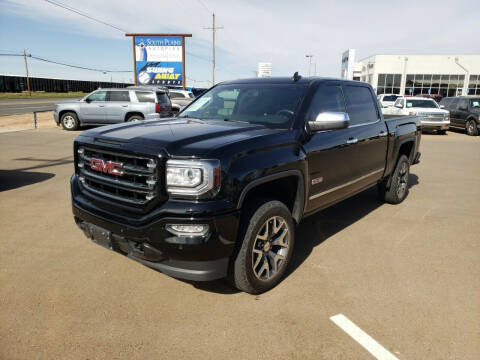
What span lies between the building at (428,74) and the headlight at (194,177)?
58.7 meters

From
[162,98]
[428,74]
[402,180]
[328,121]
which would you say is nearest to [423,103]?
[162,98]

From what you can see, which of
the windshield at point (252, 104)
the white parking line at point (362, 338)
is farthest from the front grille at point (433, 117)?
the white parking line at point (362, 338)

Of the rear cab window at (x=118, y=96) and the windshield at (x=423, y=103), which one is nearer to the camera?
the rear cab window at (x=118, y=96)

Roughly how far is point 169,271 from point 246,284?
67cm

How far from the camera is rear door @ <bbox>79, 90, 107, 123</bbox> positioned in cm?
1556

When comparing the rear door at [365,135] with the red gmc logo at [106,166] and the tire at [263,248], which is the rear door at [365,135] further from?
the red gmc logo at [106,166]

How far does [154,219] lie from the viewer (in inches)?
105

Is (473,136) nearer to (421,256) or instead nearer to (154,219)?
(421,256)

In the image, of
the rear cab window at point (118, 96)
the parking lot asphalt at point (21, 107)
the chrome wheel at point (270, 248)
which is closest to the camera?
the chrome wheel at point (270, 248)

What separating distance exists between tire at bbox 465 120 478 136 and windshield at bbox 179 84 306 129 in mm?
17018

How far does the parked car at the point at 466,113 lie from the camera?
17.4 metres

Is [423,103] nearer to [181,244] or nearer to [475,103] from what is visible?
[475,103]

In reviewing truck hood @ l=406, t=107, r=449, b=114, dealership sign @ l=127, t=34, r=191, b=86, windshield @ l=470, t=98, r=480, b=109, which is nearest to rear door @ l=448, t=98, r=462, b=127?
windshield @ l=470, t=98, r=480, b=109

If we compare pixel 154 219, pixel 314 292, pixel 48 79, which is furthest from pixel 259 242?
pixel 48 79
